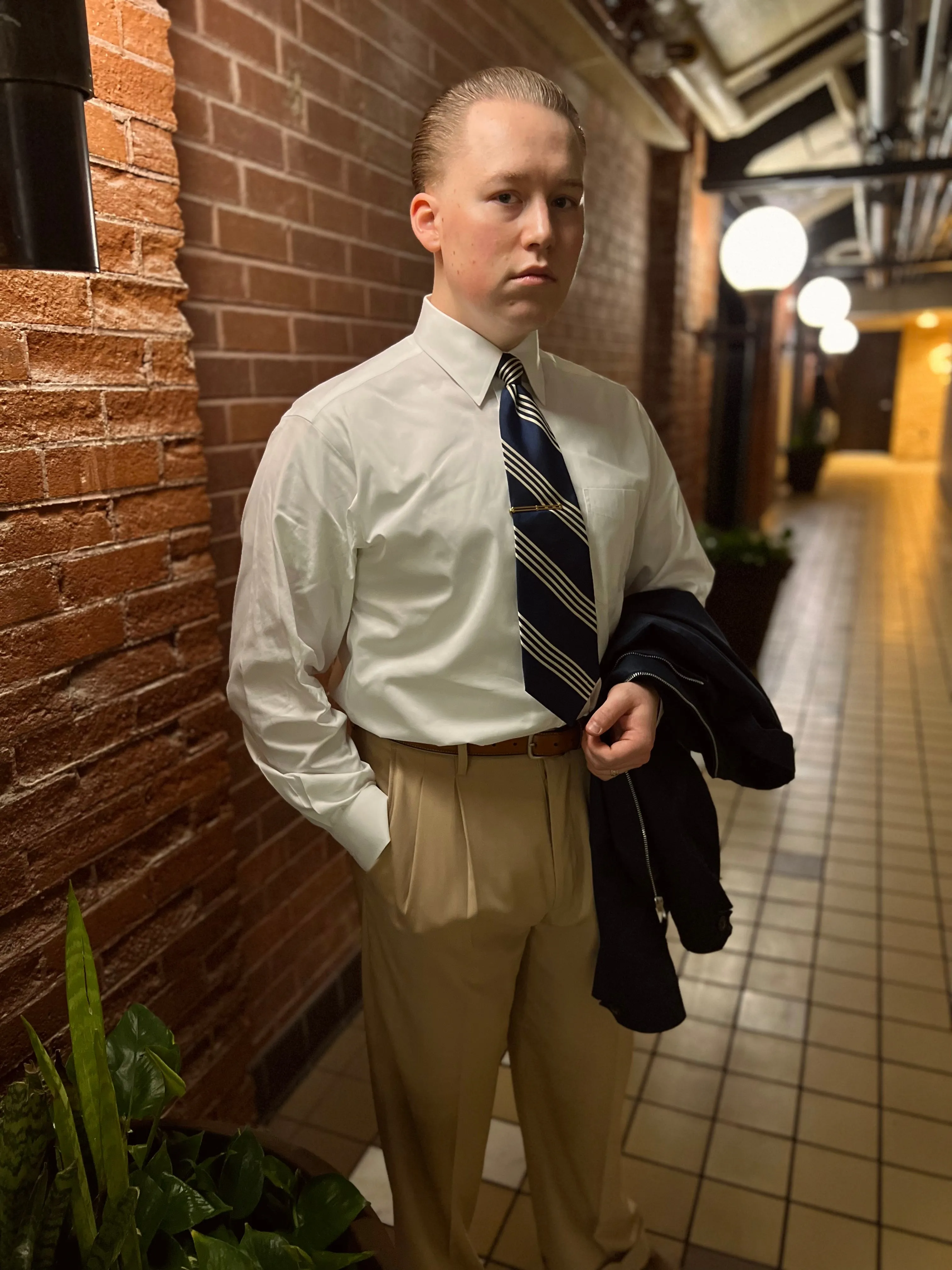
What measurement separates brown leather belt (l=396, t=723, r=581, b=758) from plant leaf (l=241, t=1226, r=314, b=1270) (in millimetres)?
590

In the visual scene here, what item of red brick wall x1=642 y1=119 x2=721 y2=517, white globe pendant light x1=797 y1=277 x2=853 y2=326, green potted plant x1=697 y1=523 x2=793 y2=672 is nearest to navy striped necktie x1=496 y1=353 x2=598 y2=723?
green potted plant x1=697 y1=523 x2=793 y2=672

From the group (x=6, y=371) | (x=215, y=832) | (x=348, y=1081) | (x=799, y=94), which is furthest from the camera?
(x=799, y=94)

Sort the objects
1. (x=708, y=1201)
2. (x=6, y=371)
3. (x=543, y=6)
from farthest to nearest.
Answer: (x=543, y=6) < (x=708, y=1201) < (x=6, y=371)

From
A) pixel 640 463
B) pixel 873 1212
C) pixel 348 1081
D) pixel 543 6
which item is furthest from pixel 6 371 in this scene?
pixel 543 6

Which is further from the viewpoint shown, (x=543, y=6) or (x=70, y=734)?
(x=543, y=6)

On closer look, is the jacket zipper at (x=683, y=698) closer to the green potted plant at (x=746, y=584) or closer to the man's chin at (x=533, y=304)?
the man's chin at (x=533, y=304)

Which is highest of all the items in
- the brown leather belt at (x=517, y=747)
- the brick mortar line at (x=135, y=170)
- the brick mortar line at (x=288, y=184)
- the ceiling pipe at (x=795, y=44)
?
the ceiling pipe at (x=795, y=44)

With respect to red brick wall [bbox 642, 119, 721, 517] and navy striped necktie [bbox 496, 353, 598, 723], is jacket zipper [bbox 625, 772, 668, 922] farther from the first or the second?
red brick wall [bbox 642, 119, 721, 517]

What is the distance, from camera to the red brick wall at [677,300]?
509cm

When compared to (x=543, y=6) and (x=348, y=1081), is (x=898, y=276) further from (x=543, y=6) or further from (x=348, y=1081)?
(x=348, y=1081)

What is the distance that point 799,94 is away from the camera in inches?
230

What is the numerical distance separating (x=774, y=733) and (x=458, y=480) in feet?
2.02

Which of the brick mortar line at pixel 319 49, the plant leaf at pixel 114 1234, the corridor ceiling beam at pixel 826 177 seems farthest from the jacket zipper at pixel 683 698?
the corridor ceiling beam at pixel 826 177

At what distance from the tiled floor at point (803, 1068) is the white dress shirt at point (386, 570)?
1.09m
